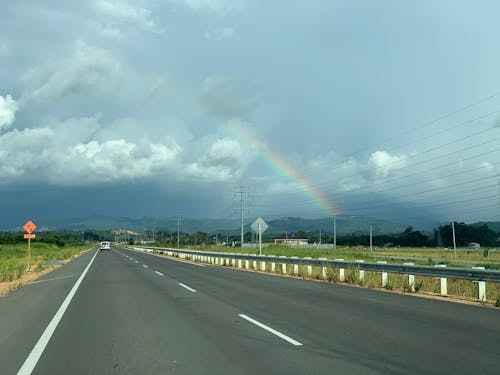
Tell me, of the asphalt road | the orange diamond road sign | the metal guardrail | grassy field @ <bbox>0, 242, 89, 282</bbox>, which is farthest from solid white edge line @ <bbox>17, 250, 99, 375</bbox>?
the orange diamond road sign

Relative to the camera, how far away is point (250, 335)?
30.7 ft

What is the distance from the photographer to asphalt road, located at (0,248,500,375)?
23.4ft

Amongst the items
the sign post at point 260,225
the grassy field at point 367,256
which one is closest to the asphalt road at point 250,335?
the grassy field at point 367,256

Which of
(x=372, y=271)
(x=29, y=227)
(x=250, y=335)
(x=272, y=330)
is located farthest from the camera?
(x=29, y=227)

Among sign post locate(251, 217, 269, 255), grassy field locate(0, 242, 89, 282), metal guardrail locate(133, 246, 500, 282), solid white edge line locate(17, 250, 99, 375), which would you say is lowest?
solid white edge line locate(17, 250, 99, 375)

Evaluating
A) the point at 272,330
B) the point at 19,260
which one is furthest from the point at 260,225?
the point at 272,330

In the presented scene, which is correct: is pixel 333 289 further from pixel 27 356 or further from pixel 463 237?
pixel 463 237

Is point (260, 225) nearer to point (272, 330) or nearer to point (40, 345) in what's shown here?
point (272, 330)

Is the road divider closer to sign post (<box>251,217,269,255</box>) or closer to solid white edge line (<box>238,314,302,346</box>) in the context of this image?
sign post (<box>251,217,269,255</box>)

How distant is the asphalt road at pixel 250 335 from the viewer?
714 centimetres

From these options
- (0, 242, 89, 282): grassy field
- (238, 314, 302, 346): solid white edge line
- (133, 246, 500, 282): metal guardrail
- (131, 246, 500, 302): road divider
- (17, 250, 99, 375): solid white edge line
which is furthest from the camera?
(0, 242, 89, 282): grassy field

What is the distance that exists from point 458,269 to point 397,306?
3059 millimetres

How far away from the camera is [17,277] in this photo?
27031 mm

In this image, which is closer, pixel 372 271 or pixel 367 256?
pixel 372 271
